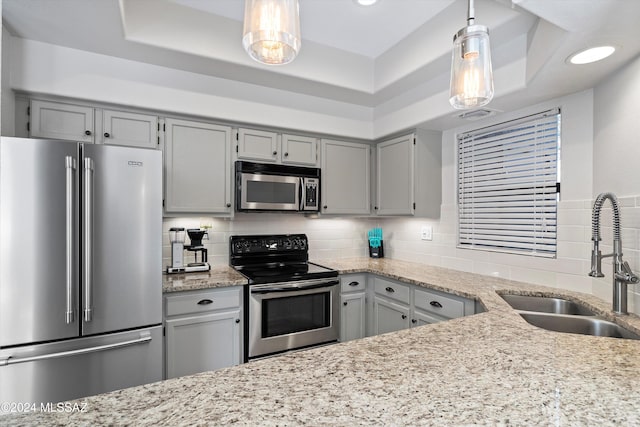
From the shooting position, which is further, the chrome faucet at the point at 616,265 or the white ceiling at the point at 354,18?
the white ceiling at the point at 354,18

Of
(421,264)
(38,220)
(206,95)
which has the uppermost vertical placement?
(206,95)

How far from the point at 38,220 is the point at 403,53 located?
103 inches

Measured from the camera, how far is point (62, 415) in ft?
2.39

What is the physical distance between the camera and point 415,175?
2.97m

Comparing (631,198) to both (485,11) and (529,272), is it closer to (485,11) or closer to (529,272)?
(529,272)

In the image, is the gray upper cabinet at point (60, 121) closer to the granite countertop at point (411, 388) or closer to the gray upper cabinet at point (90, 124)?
the gray upper cabinet at point (90, 124)

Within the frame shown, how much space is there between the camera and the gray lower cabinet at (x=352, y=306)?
2.91 meters

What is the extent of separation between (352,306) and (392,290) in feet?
1.39

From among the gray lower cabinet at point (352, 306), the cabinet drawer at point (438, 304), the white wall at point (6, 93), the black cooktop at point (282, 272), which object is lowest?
the gray lower cabinet at point (352, 306)

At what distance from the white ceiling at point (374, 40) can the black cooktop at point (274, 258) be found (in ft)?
4.54

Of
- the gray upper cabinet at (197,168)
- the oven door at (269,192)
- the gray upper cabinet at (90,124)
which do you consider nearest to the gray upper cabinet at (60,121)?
the gray upper cabinet at (90,124)

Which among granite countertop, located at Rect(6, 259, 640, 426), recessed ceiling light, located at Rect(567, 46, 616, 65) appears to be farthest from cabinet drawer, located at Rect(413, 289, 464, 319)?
recessed ceiling light, located at Rect(567, 46, 616, 65)

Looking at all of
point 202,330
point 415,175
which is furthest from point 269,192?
point 415,175

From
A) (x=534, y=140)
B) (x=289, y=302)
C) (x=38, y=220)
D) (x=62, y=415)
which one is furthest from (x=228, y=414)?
(x=534, y=140)
